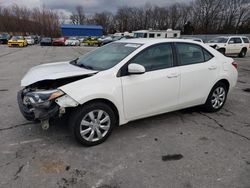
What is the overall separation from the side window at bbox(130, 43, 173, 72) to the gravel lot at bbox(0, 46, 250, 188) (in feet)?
3.72

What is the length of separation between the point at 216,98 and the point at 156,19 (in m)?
83.8

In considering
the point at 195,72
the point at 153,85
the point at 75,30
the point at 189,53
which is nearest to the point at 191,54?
the point at 189,53

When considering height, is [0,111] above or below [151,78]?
below

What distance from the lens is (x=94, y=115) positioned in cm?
312

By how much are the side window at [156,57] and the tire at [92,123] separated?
938 mm

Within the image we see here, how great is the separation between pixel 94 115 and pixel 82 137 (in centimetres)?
Result: 37

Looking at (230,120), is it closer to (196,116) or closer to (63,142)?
(196,116)

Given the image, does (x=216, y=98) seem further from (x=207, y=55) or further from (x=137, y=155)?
(x=137, y=155)

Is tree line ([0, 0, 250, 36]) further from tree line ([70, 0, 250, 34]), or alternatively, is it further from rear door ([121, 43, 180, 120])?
rear door ([121, 43, 180, 120])

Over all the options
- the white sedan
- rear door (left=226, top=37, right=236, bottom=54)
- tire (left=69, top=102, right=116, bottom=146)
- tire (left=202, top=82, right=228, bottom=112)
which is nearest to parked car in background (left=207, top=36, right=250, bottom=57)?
rear door (left=226, top=37, right=236, bottom=54)

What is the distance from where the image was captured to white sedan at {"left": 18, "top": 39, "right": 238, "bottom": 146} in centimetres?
293

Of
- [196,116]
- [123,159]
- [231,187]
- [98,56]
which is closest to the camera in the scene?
[231,187]

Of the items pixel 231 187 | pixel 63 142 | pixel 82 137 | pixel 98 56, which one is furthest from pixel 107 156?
→ pixel 98 56

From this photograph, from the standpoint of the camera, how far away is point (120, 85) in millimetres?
3184
